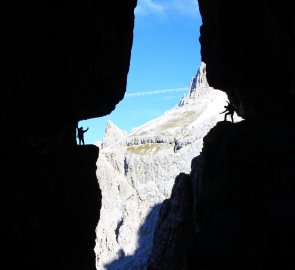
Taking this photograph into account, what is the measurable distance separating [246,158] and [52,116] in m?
16.1

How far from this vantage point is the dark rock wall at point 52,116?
24.2 meters

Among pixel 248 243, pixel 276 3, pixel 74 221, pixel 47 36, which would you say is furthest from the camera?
pixel 74 221

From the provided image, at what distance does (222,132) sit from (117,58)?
42.0 ft

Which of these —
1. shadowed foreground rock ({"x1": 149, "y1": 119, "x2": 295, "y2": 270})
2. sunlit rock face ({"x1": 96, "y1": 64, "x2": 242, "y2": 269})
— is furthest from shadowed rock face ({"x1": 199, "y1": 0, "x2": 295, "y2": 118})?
sunlit rock face ({"x1": 96, "y1": 64, "x2": 242, "y2": 269})

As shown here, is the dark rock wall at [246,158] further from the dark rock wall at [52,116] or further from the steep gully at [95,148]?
the dark rock wall at [52,116]

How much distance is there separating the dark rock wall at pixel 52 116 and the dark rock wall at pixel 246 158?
974cm

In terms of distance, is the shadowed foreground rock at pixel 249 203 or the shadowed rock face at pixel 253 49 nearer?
the shadowed foreground rock at pixel 249 203

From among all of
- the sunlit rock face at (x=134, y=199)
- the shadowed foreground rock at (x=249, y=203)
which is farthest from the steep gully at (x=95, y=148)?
the sunlit rock face at (x=134, y=199)

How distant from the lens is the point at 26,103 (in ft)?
93.6

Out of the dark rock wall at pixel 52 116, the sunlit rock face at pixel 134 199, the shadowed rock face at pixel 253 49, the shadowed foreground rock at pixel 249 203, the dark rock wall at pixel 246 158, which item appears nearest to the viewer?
the shadowed foreground rock at pixel 249 203

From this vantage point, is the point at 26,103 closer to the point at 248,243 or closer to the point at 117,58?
the point at 117,58

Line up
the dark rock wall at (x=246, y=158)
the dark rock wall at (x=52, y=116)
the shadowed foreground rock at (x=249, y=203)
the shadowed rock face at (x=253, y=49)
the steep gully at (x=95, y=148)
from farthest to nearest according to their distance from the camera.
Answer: the shadowed rock face at (x=253, y=49)
the dark rock wall at (x=52, y=116)
the steep gully at (x=95, y=148)
the dark rock wall at (x=246, y=158)
the shadowed foreground rock at (x=249, y=203)

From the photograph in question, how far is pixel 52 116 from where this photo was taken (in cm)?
3275

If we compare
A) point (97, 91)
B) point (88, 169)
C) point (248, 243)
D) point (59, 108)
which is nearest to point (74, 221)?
point (88, 169)
